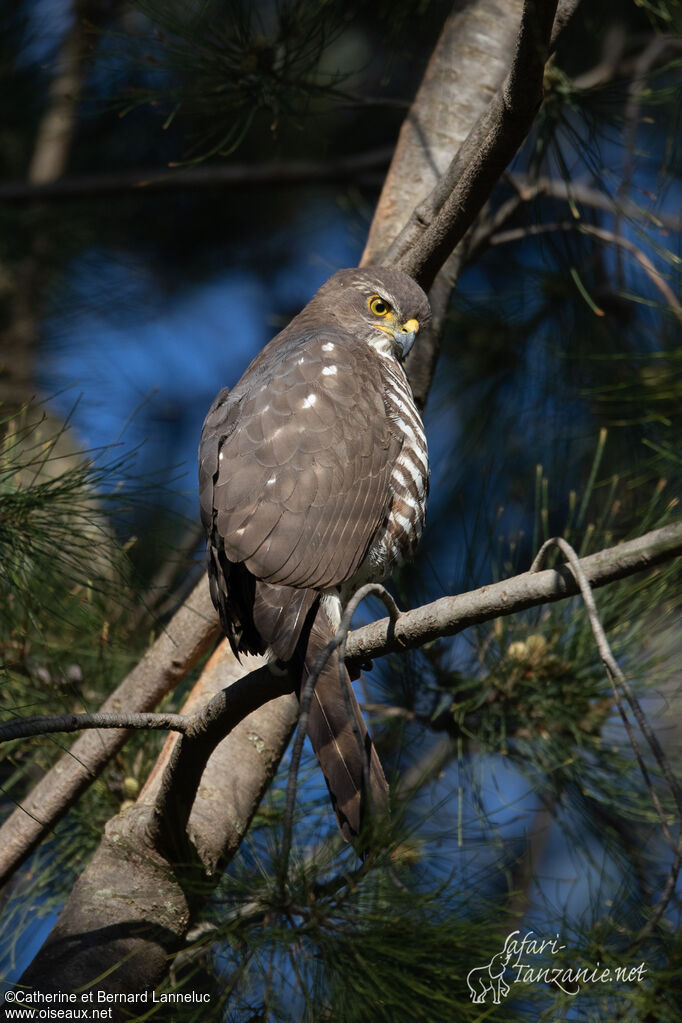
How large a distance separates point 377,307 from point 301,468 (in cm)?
100

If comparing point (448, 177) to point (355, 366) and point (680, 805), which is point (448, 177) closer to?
point (355, 366)

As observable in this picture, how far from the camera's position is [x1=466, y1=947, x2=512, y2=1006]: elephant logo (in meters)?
1.90

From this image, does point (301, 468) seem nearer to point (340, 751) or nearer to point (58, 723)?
point (340, 751)

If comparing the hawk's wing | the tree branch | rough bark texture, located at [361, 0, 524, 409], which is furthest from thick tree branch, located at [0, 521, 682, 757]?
the tree branch

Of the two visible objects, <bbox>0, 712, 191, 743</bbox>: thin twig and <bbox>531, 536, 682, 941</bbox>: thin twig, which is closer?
<bbox>531, 536, 682, 941</bbox>: thin twig

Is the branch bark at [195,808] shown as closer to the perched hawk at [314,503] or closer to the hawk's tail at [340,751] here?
the hawk's tail at [340,751]

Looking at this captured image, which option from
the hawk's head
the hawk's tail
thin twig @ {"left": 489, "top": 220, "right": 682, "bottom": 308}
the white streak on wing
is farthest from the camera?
thin twig @ {"left": 489, "top": 220, "right": 682, "bottom": 308}

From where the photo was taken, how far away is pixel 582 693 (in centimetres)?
339

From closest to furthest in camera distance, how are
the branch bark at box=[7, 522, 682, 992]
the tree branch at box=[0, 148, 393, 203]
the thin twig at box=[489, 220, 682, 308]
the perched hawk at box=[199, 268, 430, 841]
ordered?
the branch bark at box=[7, 522, 682, 992] < the perched hawk at box=[199, 268, 430, 841] < the thin twig at box=[489, 220, 682, 308] < the tree branch at box=[0, 148, 393, 203]

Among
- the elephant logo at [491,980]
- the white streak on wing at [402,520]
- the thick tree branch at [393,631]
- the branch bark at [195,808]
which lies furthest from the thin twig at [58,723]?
the white streak on wing at [402,520]

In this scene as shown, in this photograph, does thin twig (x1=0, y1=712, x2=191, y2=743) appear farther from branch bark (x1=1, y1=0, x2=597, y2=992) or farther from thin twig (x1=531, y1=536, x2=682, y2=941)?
thin twig (x1=531, y1=536, x2=682, y2=941)

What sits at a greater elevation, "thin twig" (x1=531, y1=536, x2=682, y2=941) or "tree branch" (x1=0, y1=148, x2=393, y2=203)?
"tree branch" (x1=0, y1=148, x2=393, y2=203)

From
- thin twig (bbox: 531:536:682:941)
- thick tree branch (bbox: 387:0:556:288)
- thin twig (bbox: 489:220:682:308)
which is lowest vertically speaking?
thin twig (bbox: 531:536:682:941)

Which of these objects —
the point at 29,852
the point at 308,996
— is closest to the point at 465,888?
the point at 308,996
